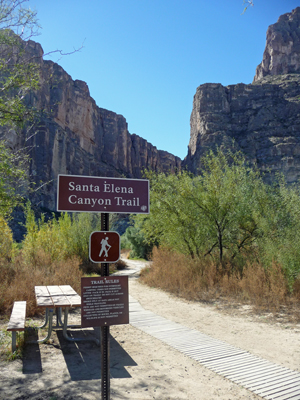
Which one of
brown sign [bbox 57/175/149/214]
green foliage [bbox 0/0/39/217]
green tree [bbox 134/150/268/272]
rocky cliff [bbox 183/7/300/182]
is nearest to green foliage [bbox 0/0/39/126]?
green foliage [bbox 0/0/39/217]

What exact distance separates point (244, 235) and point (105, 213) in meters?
8.84

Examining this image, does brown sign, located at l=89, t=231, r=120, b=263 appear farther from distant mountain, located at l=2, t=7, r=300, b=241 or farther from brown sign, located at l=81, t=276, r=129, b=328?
distant mountain, located at l=2, t=7, r=300, b=241

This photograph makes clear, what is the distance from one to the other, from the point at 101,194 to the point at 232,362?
2.98 m

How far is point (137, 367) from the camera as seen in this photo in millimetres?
3996

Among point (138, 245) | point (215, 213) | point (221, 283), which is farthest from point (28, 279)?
point (138, 245)

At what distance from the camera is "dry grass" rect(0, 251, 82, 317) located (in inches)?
246

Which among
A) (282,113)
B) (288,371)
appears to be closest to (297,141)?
(282,113)

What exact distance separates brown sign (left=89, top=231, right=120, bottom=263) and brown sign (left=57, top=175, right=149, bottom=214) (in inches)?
8.4

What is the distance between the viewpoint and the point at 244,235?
35.5ft

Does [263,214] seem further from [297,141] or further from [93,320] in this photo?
[297,141]

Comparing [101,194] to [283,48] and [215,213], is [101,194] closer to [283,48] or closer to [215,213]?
[215,213]

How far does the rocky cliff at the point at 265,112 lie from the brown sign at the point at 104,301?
5454 cm

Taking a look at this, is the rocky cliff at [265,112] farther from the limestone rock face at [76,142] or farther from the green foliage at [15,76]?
the green foliage at [15,76]

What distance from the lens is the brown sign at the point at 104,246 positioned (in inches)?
104
